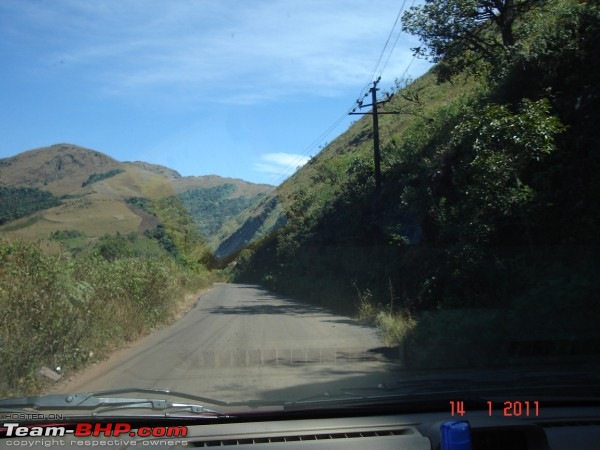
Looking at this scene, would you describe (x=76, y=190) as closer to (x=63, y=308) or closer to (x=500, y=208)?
(x=63, y=308)

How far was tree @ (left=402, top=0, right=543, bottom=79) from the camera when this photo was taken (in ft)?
70.7

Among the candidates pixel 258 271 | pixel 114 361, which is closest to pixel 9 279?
pixel 114 361

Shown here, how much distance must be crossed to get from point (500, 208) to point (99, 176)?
22.5 m

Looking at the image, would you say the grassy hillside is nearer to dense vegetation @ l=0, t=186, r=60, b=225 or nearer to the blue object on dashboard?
dense vegetation @ l=0, t=186, r=60, b=225

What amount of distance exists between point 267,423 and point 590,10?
13212 millimetres

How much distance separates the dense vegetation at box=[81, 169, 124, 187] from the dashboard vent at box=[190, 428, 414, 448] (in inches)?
991

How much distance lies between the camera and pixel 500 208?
1182cm

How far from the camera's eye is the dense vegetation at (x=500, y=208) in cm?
986

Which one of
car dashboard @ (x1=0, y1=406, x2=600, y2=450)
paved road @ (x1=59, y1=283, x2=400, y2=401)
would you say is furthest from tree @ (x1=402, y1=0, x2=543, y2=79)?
car dashboard @ (x1=0, y1=406, x2=600, y2=450)

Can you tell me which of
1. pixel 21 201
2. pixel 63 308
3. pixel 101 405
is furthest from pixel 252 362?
pixel 21 201

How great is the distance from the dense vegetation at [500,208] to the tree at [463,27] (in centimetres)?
6

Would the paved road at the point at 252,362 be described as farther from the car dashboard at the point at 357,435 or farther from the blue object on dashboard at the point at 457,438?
the blue object on dashboard at the point at 457,438

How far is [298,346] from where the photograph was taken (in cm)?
1171

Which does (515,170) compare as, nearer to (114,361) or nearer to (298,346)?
(298,346)
